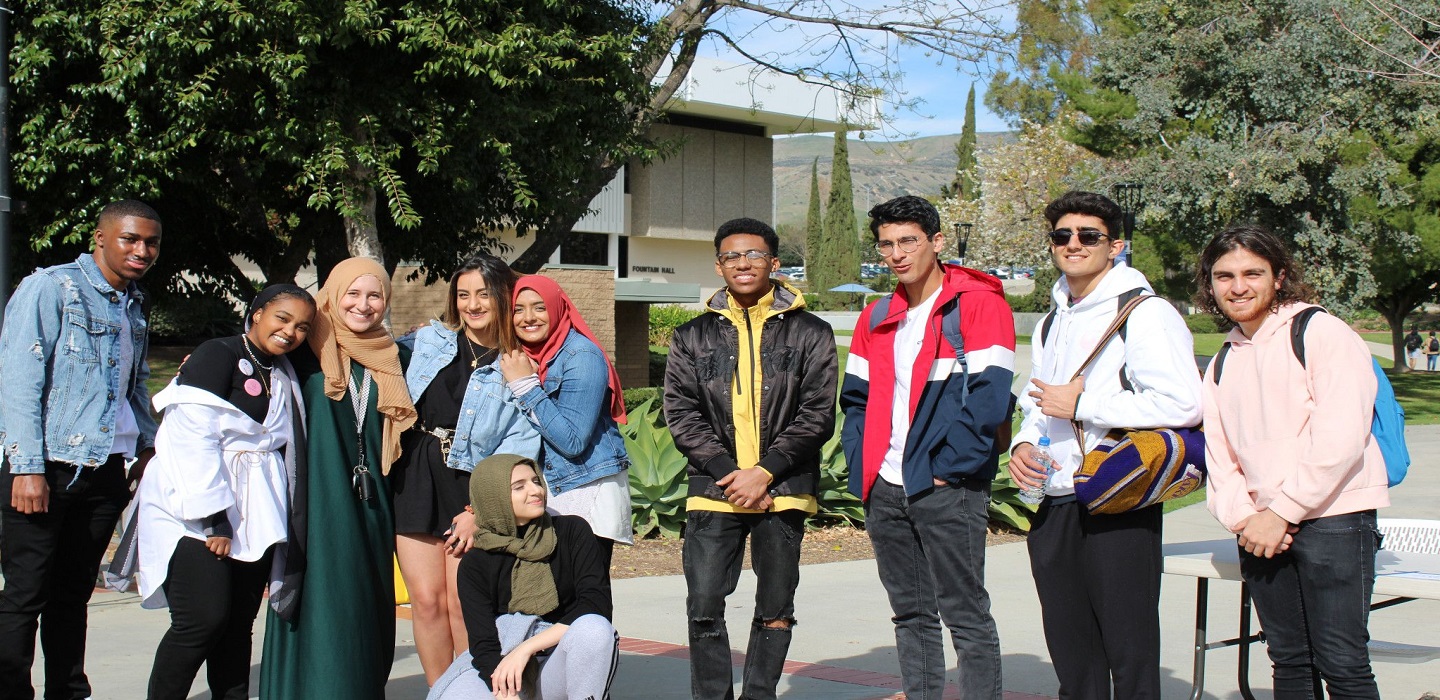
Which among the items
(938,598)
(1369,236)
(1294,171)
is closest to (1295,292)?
(938,598)

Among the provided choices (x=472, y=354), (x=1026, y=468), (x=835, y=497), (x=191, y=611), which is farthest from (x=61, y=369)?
→ (x=835, y=497)

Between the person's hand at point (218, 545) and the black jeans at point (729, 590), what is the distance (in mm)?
1546

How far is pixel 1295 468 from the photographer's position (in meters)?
3.41

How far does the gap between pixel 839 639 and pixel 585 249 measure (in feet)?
108

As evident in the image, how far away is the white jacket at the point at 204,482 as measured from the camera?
3.71 metres

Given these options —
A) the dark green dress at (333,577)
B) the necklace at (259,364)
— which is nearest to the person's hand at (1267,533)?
the dark green dress at (333,577)

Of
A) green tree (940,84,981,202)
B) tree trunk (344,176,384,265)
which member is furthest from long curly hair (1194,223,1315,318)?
green tree (940,84,981,202)

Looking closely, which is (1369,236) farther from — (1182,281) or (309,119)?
(309,119)

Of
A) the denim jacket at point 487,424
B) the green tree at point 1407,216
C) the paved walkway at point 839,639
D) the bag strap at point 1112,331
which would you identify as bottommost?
the paved walkway at point 839,639

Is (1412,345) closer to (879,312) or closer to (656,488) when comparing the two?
(656,488)

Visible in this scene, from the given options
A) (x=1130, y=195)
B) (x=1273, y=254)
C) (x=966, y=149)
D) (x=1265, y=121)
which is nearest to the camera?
(x=1273, y=254)

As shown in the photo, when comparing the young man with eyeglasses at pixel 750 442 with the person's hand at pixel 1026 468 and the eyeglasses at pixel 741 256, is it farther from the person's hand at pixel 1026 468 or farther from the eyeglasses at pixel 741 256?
the person's hand at pixel 1026 468

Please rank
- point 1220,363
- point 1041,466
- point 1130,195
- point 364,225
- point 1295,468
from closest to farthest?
point 1295,468 → point 1220,363 → point 1041,466 → point 364,225 → point 1130,195

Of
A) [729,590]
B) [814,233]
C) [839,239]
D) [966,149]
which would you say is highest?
[966,149]
